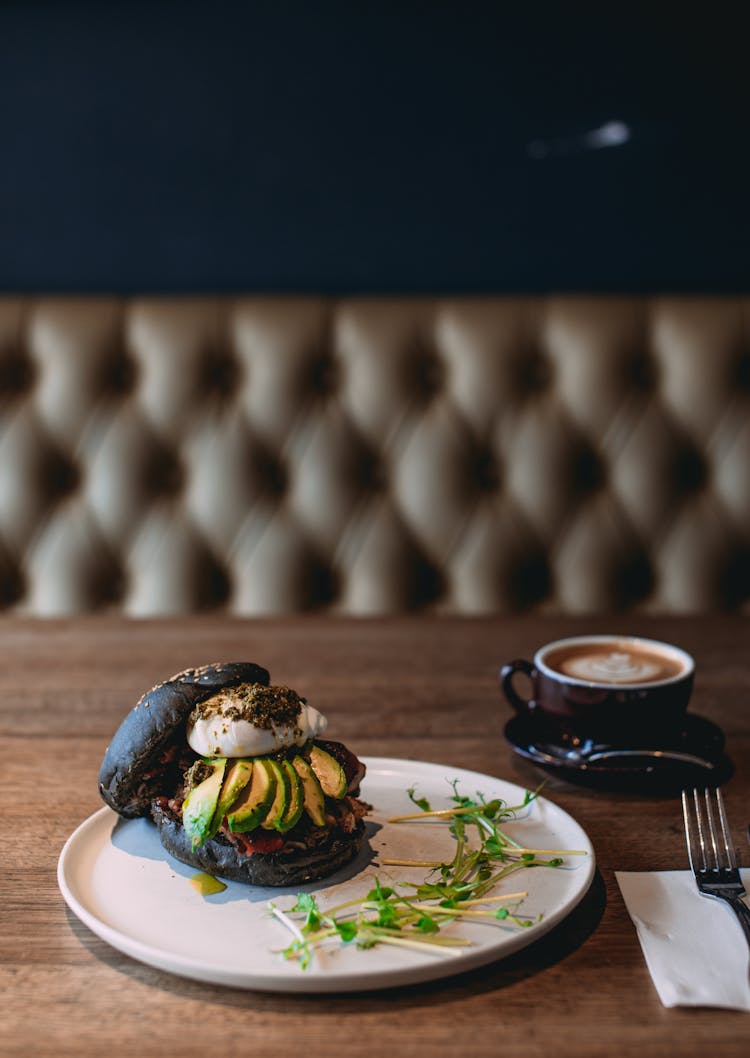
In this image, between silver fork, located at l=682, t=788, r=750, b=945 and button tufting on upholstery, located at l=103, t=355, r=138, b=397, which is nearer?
silver fork, located at l=682, t=788, r=750, b=945

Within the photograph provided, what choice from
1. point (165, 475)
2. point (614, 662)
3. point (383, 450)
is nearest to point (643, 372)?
point (383, 450)

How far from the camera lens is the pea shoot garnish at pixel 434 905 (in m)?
0.63

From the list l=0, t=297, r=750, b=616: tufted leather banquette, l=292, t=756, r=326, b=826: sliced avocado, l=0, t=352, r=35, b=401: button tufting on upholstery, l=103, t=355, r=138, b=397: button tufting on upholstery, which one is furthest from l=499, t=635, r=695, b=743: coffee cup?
l=0, t=352, r=35, b=401: button tufting on upholstery

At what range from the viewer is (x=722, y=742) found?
970 mm

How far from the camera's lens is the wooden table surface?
22.5 inches

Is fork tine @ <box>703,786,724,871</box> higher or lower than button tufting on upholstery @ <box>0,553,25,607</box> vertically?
higher

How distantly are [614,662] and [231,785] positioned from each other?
0.45m

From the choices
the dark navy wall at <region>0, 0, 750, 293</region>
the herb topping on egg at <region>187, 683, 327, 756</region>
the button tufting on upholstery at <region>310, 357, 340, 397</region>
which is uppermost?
the dark navy wall at <region>0, 0, 750, 293</region>

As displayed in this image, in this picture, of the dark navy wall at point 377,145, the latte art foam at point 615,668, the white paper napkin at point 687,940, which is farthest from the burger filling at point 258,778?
the dark navy wall at point 377,145

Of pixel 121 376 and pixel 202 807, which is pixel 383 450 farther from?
pixel 202 807

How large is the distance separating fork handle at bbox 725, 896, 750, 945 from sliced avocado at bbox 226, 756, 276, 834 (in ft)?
1.00

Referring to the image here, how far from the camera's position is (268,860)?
2.27ft

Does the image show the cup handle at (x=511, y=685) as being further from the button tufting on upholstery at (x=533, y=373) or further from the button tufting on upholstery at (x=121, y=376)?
the button tufting on upholstery at (x=121, y=376)

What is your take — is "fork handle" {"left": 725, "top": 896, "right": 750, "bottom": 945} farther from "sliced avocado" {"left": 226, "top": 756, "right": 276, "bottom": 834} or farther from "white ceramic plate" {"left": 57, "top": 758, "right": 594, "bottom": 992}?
"sliced avocado" {"left": 226, "top": 756, "right": 276, "bottom": 834}
